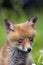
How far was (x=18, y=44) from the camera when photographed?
9.90m

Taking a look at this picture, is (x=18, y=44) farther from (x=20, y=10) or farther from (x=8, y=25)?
(x=20, y=10)

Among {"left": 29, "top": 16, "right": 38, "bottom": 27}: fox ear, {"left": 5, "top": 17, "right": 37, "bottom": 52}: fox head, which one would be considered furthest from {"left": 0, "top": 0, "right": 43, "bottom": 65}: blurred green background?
{"left": 5, "top": 17, "right": 37, "bottom": 52}: fox head

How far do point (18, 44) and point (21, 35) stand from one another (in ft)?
0.77

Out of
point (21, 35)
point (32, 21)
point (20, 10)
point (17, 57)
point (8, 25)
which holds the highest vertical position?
point (20, 10)

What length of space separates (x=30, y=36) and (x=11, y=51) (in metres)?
0.68

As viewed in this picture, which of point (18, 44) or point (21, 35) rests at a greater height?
point (21, 35)

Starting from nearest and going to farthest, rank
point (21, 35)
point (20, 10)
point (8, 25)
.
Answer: point (21, 35) → point (8, 25) → point (20, 10)

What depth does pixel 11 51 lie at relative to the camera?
10258 millimetres

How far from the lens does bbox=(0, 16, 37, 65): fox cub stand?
9.82 metres

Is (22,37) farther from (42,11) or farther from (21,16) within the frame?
(42,11)

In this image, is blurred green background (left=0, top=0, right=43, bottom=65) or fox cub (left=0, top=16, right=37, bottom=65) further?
blurred green background (left=0, top=0, right=43, bottom=65)

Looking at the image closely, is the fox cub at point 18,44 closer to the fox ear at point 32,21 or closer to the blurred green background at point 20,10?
the fox ear at point 32,21

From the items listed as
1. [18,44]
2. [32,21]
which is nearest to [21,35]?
[18,44]

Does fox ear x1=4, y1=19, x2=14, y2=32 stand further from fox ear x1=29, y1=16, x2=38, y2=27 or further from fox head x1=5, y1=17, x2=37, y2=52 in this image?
fox ear x1=29, y1=16, x2=38, y2=27
